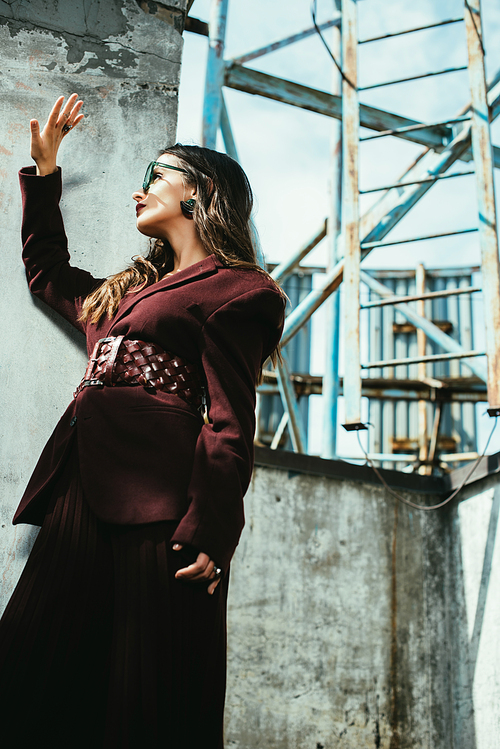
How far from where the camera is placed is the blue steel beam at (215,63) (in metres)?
5.01

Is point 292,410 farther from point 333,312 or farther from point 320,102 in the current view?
point 320,102

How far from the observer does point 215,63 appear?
5105 millimetres

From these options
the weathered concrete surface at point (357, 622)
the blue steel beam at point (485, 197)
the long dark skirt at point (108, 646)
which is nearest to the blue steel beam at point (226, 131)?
the blue steel beam at point (485, 197)

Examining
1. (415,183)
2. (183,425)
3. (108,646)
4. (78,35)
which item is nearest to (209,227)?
(183,425)

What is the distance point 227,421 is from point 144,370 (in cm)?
26

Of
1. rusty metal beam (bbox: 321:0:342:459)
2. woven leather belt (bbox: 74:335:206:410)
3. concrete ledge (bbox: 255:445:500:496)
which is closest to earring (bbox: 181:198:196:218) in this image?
woven leather belt (bbox: 74:335:206:410)

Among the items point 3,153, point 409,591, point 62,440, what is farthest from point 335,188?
point 62,440

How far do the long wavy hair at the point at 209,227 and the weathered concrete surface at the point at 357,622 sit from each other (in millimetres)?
2092

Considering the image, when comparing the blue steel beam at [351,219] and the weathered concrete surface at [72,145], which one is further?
the blue steel beam at [351,219]

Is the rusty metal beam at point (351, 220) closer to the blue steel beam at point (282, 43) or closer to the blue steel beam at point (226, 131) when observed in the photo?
the blue steel beam at point (282, 43)

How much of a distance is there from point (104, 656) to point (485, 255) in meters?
3.72

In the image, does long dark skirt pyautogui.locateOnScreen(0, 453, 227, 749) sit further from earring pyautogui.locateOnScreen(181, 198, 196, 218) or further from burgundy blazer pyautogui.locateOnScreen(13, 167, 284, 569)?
earring pyautogui.locateOnScreen(181, 198, 196, 218)

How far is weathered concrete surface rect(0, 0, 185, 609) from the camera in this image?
2105 mm

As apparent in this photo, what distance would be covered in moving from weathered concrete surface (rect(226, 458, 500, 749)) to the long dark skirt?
7.36 ft
